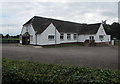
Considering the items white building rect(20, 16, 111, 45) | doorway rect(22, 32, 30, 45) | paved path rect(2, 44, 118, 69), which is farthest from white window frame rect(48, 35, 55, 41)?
paved path rect(2, 44, 118, 69)

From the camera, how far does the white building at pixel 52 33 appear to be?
2134 centimetres

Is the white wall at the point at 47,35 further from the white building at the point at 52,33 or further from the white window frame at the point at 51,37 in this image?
the white window frame at the point at 51,37

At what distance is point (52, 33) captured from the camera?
22.0 m

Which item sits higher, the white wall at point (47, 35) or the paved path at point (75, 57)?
the white wall at point (47, 35)

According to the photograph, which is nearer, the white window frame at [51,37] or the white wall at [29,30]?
the white window frame at [51,37]

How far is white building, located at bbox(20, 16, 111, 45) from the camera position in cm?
2134

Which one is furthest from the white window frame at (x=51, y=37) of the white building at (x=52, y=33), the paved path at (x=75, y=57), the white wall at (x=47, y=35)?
the paved path at (x=75, y=57)

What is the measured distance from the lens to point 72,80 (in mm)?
2965

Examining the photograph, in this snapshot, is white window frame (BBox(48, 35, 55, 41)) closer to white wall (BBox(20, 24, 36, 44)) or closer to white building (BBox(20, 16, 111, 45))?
white building (BBox(20, 16, 111, 45))

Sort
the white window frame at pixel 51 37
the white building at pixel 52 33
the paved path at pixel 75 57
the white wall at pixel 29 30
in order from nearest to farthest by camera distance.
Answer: the paved path at pixel 75 57, the white building at pixel 52 33, the white window frame at pixel 51 37, the white wall at pixel 29 30

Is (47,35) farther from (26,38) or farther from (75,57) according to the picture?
(75,57)

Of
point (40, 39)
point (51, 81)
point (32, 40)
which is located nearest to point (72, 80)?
point (51, 81)

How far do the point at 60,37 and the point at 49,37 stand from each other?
3.35 m

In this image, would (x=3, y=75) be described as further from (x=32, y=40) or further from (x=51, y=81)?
(x=32, y=40)
